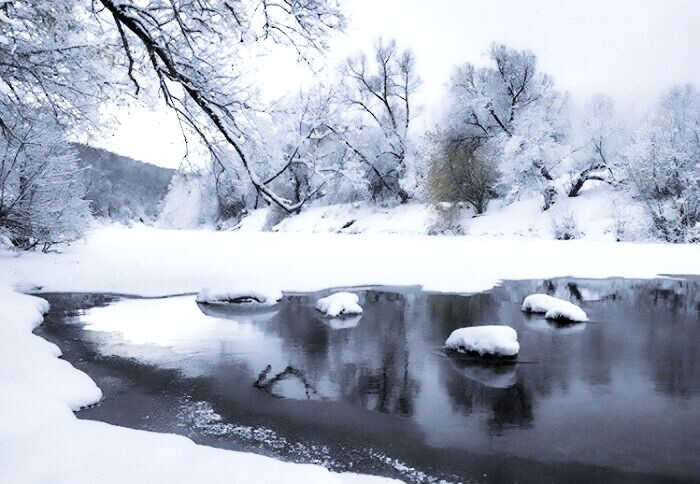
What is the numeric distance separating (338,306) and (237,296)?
269cm

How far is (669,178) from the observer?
2638 centimetres

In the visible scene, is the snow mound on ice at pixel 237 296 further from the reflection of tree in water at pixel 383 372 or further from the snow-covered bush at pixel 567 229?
the snow-covered bush at pixel 567 229

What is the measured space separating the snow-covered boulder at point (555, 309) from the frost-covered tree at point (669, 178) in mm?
19132

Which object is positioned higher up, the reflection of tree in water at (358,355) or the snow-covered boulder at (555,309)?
the snow-covered boulder at (555,309)

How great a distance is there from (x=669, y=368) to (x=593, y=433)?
282 centimetres

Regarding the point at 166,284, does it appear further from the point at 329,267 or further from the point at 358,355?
the point at 358,355

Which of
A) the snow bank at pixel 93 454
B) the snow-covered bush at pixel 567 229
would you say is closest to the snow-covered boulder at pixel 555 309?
the snow bank at pixel 93 454

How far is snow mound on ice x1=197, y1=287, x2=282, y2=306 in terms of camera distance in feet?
40.4

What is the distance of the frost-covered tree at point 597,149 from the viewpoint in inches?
1280

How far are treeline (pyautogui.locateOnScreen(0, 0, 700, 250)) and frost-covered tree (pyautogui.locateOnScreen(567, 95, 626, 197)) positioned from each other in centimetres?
9

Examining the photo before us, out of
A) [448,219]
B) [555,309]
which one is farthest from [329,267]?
[448,219]

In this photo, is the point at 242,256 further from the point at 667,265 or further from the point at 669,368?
the point at 669,368

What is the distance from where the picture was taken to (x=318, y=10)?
6156 millimetres

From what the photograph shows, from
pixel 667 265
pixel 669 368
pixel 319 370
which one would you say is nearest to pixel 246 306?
pixel 319 370
